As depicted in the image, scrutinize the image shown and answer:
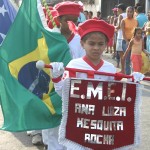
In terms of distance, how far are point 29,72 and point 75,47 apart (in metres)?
0.62

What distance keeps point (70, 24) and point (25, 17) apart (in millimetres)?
513

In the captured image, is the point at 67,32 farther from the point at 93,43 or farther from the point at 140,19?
the point at 140,19

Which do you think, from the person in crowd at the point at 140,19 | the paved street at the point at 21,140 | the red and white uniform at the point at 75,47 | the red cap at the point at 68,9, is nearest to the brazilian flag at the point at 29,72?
the red and white uniform at the point at 75,47

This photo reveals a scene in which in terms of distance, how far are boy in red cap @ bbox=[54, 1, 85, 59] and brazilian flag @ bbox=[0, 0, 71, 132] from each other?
74 millimetres

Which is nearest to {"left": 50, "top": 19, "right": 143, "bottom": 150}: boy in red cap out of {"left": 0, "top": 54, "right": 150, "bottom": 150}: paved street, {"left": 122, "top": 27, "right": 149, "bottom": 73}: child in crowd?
{"left": 0, "top": 54, "right": 150, "bottom": 150}: paved street

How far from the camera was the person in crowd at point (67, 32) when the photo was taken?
4664mm

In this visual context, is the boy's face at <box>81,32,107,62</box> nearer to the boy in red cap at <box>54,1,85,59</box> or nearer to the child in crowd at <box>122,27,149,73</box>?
the boy in red cap at <box>54,1,85,59</box>

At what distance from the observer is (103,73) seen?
344 centimetres

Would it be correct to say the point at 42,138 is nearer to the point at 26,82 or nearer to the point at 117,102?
the point at 26,82

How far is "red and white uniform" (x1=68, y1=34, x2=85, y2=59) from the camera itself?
4.79m

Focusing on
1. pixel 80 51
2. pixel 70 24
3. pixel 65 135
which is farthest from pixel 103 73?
pixel 70 24

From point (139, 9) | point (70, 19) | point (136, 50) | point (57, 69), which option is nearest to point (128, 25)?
point (139, 9)

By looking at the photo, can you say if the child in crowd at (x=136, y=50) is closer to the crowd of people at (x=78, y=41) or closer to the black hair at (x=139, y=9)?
the black hair at (x=139, y=9)

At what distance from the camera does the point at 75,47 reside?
15.8 feet
